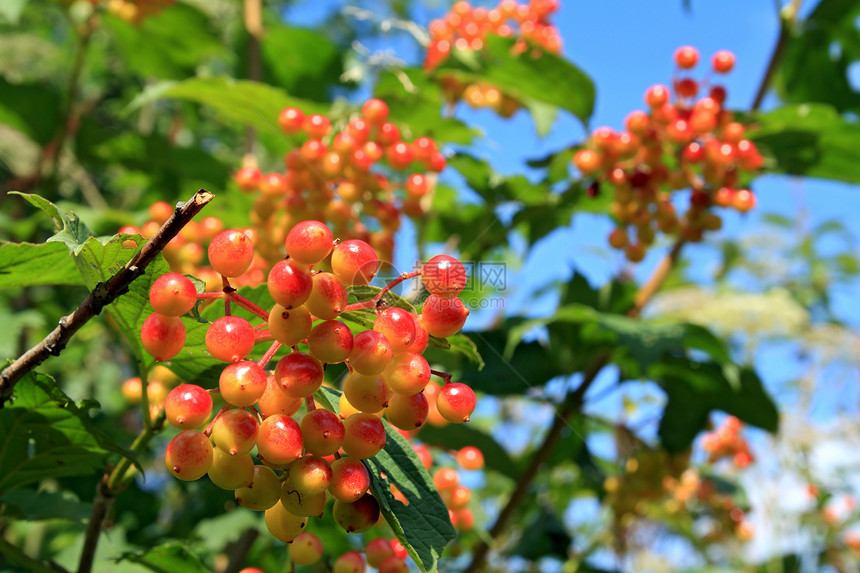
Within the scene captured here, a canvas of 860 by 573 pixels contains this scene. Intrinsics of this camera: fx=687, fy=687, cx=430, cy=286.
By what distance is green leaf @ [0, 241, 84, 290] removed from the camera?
962mm

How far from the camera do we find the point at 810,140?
2152 mm

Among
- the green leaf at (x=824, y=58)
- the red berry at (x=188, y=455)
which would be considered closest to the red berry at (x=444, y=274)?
the red berry at (x=188, y=455)

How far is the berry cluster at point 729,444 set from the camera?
132 inches

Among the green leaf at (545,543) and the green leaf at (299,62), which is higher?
the green leaf at (299,62)

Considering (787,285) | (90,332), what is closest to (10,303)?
(90,332)

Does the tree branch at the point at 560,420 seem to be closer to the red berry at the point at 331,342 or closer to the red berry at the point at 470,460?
Answer: the red berry at the point at 470,460

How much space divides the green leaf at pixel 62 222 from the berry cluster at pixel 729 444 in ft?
10.4

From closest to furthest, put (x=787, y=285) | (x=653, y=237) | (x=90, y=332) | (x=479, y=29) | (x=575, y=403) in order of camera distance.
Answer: (x=653, y=237) < (x=575, y=403) < (x=479, y=29) < (x=90, y=332) < (x=787, y=285)

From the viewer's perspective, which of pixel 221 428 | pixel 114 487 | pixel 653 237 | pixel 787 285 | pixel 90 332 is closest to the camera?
pixel 221 428

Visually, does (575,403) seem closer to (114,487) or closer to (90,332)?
(114,487)

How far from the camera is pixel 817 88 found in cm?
275

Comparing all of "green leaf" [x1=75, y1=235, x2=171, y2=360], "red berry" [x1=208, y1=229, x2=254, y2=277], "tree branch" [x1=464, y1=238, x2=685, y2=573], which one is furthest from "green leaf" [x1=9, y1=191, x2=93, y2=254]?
"tree branch" [x1=464, y1=238, x2=685, y2=573]

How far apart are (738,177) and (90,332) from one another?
3032 mm

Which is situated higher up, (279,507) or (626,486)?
(279,507)
